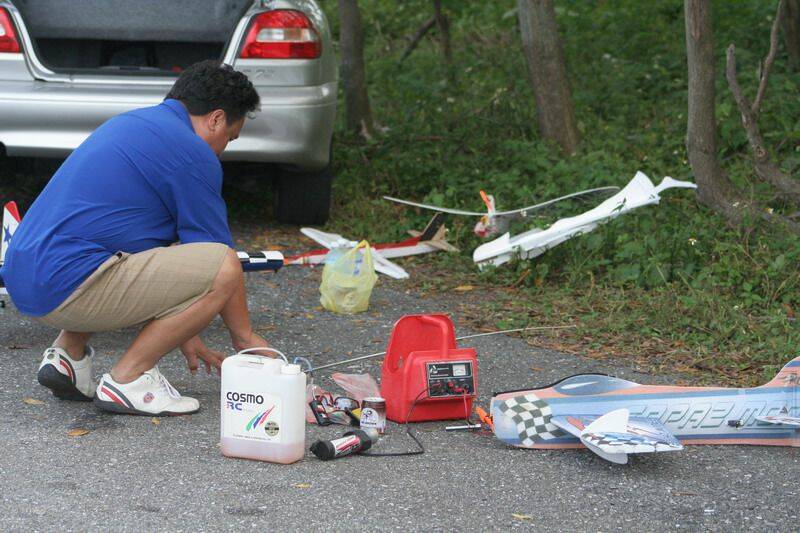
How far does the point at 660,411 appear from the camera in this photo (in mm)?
3873

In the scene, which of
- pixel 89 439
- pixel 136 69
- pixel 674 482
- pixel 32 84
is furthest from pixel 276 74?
pixel 674 482

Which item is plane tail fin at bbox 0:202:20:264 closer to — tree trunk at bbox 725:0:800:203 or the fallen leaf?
the fallen leaf

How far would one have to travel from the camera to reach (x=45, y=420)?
157 inches

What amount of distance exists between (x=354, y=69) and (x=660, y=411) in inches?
227

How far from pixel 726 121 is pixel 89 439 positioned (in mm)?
5482

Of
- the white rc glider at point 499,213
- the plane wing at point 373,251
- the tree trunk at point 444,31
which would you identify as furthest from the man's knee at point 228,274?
the tree trunk at point 444,31

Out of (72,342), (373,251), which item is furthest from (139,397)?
(373,251)

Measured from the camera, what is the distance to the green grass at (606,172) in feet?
17.5

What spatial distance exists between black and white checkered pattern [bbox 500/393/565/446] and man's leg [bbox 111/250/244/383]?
104 cm

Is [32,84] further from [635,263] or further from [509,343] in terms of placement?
[635,263]

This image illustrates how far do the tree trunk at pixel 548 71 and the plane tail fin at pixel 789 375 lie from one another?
4258mm

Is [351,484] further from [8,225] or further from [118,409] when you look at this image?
[8,225]

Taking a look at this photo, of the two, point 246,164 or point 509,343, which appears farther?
point 246,164

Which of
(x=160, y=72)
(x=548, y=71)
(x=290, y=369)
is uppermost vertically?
(x=160, y=72)
